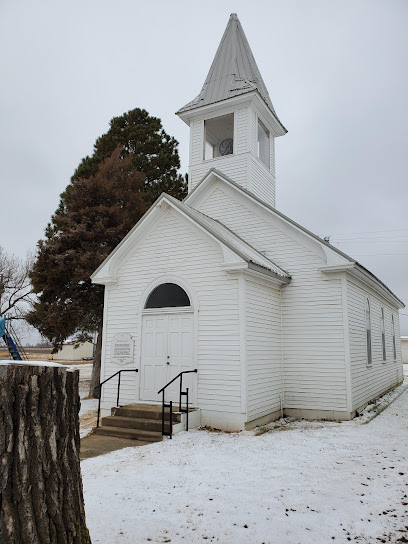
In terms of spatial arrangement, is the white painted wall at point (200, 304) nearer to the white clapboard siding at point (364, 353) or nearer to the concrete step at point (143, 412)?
the concrete step at point (143, 412)

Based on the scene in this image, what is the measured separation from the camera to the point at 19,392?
8.55 feet

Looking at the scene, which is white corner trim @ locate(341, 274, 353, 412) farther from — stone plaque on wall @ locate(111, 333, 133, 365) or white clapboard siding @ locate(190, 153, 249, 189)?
stone plaque on wall @ locate(111, 333, 133, 365)

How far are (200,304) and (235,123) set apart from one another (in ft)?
23.5

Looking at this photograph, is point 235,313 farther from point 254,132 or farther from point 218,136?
point 218,136

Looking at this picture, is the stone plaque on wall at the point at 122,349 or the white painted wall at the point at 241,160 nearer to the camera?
the stone plaque on wall at the point at 122,349

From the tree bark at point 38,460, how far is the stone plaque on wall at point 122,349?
762cm

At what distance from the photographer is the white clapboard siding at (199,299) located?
30.0 feet

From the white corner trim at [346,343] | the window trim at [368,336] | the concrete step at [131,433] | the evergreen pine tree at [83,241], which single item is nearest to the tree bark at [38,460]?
the concrete step at [131,433]

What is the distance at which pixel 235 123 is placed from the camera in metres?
13.9

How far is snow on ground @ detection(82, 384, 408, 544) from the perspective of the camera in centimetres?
391

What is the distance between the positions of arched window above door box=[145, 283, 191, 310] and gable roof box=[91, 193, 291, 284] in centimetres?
145

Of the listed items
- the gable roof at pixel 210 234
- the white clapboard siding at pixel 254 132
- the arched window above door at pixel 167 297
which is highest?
the white clapboard siding at pixel 254 132

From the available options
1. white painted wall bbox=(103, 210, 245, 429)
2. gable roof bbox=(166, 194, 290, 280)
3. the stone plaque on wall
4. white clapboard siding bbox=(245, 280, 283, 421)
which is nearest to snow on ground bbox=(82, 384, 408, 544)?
white painted wall bbox=(103, 210, 245, 429)

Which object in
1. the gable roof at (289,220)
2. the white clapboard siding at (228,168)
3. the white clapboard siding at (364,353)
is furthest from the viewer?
the white clapboard siding at (228,168)
